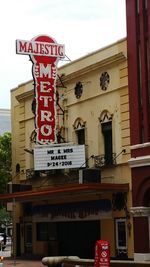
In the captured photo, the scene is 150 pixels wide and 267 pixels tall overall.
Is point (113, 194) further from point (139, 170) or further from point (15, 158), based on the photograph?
point (15, 158)

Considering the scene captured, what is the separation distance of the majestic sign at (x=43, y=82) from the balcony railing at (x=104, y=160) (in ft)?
8.94

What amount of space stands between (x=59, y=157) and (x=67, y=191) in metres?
2.76

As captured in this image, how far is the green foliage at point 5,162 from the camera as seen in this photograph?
52144 mm

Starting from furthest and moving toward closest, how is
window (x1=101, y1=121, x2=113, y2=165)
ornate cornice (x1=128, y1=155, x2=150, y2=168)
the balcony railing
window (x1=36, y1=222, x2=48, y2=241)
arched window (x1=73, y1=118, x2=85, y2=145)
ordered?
1. window (x1=36, y1=222, x2=48, y2=241)
2. arched window (x1=73, y1=118, x2=85, y2=145)
3. window (x1=101, y1=121, x2=113, y2=165)
4. the balcony railing
5. ornate cornice (x1=128, y1=155, x2=150, y2=168)

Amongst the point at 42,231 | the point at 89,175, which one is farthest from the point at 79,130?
the point at 42,231

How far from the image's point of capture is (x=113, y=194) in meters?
Answer: 32.3

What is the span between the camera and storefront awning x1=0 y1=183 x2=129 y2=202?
30422mm

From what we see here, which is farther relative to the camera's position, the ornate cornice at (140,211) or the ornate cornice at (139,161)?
the ornate cornice at (140,211)

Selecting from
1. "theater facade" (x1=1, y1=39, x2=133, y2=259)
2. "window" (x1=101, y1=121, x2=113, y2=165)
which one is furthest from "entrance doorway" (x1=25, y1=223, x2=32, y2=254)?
"window" (x1=101, y1=121, x2=113, y2=165)

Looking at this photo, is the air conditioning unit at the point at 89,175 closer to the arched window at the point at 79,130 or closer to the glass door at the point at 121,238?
the glass door at the point at 121,238

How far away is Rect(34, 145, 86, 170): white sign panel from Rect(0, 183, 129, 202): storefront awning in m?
1.38

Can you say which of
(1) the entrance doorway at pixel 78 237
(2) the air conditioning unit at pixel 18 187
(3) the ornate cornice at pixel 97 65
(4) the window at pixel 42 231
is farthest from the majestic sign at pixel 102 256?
(2) the air conditioning unit at pixel 18 187

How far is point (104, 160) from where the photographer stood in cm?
3294

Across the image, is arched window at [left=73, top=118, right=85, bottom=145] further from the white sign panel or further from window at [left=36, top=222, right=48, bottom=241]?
window at [left=36, top=222, right=48, bottom=241]
